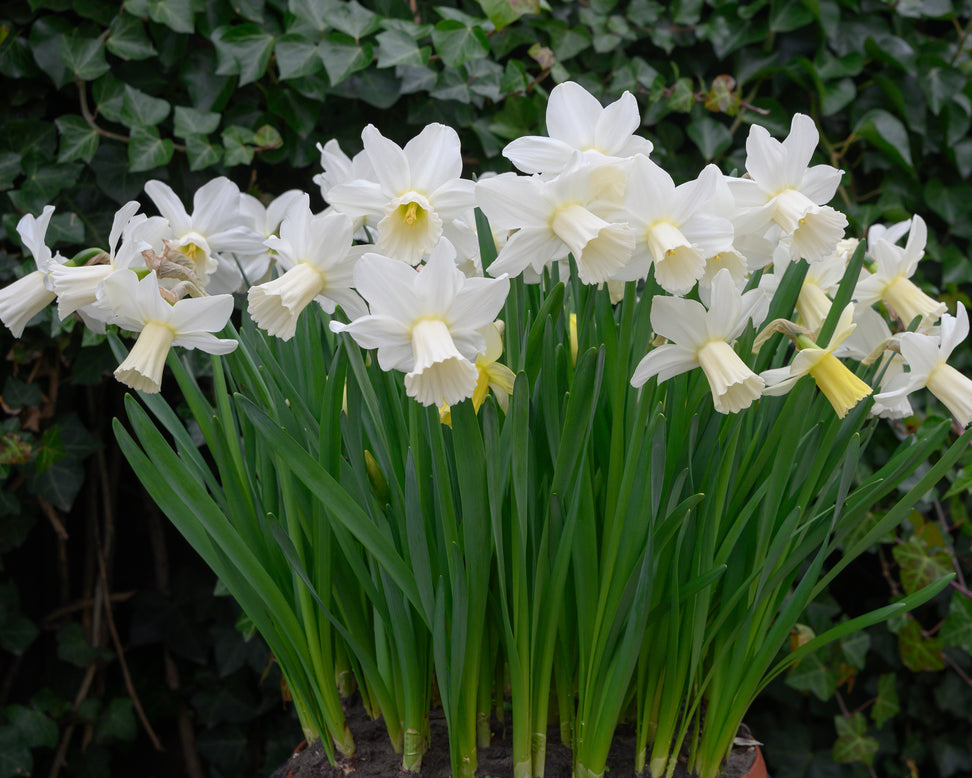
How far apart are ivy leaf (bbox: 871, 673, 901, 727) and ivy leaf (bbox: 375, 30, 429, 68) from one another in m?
1.39

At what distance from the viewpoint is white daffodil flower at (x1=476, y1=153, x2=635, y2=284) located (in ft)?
1.85

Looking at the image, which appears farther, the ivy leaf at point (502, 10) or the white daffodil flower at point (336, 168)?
the ivy leaf at point (502, 10)

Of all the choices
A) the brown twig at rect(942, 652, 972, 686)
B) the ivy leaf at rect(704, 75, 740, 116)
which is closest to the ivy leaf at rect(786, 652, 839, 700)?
the brown twig at rect(942, 652, 972, 686)

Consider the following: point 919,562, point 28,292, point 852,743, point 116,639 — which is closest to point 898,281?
point 28,292

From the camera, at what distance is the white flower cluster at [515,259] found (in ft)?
1.82

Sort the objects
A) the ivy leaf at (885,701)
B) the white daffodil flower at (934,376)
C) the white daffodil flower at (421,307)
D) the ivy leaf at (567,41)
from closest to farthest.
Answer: the white daffodil flower at (421,307), the white daffodil flower at (934,376), the ivy leaf at (567,41), the ivy leaf at (885,701)

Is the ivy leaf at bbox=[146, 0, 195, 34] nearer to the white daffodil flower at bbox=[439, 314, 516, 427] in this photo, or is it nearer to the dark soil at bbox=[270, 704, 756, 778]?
the white daffodil flower at bbox=[439, 314, 516, 427]

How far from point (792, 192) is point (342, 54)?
0.90 metres

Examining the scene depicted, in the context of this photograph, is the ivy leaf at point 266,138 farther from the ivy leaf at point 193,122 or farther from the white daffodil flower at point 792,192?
the white daffodil flower at point 792,192

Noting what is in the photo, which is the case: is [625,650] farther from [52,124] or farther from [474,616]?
[52,124]

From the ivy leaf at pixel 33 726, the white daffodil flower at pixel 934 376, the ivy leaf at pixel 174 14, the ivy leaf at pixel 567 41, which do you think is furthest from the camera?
the ivy leaf at pixel 567 41

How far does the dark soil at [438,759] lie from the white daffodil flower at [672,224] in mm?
443

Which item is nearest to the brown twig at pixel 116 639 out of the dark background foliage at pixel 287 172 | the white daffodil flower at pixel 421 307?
the dark background foliage at pixel 287 172

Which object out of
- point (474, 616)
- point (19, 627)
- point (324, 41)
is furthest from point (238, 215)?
point (19, 627)
